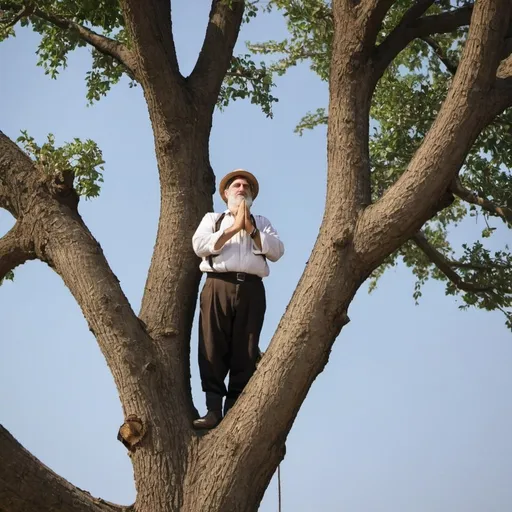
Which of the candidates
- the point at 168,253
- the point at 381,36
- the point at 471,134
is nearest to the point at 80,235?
the point at 168,253

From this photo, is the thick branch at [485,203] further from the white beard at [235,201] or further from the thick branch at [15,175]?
the thick branch at [15,175]

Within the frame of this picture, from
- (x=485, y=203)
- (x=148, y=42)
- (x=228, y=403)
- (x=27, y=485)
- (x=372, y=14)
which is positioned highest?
(x=485, y=203)

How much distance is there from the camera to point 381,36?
968 cm

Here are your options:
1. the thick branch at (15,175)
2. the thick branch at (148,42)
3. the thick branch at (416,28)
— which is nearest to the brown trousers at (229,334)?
the thick branch at (15,175)

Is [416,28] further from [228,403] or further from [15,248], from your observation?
[15,248]

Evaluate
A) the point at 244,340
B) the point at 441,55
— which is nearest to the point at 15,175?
the point at 244,340

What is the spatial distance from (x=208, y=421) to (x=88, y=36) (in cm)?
453

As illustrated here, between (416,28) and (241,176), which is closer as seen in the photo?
(241,176)

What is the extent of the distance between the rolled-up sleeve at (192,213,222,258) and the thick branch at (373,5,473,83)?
6.54 feet

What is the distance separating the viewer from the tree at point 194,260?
5984 millimetres

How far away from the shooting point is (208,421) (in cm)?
640

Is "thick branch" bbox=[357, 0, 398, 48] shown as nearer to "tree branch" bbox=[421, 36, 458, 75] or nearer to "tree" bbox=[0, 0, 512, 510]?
"tree" bbox=[0, 0, 512, 510]

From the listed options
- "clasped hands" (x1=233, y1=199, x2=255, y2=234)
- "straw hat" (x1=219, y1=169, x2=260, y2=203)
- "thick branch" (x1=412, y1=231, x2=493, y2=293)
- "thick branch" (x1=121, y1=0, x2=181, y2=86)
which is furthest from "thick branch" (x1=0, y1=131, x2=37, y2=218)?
"thick branch" (x1=412, y1=231, x2=493, y2=293)

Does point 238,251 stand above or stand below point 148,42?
below
